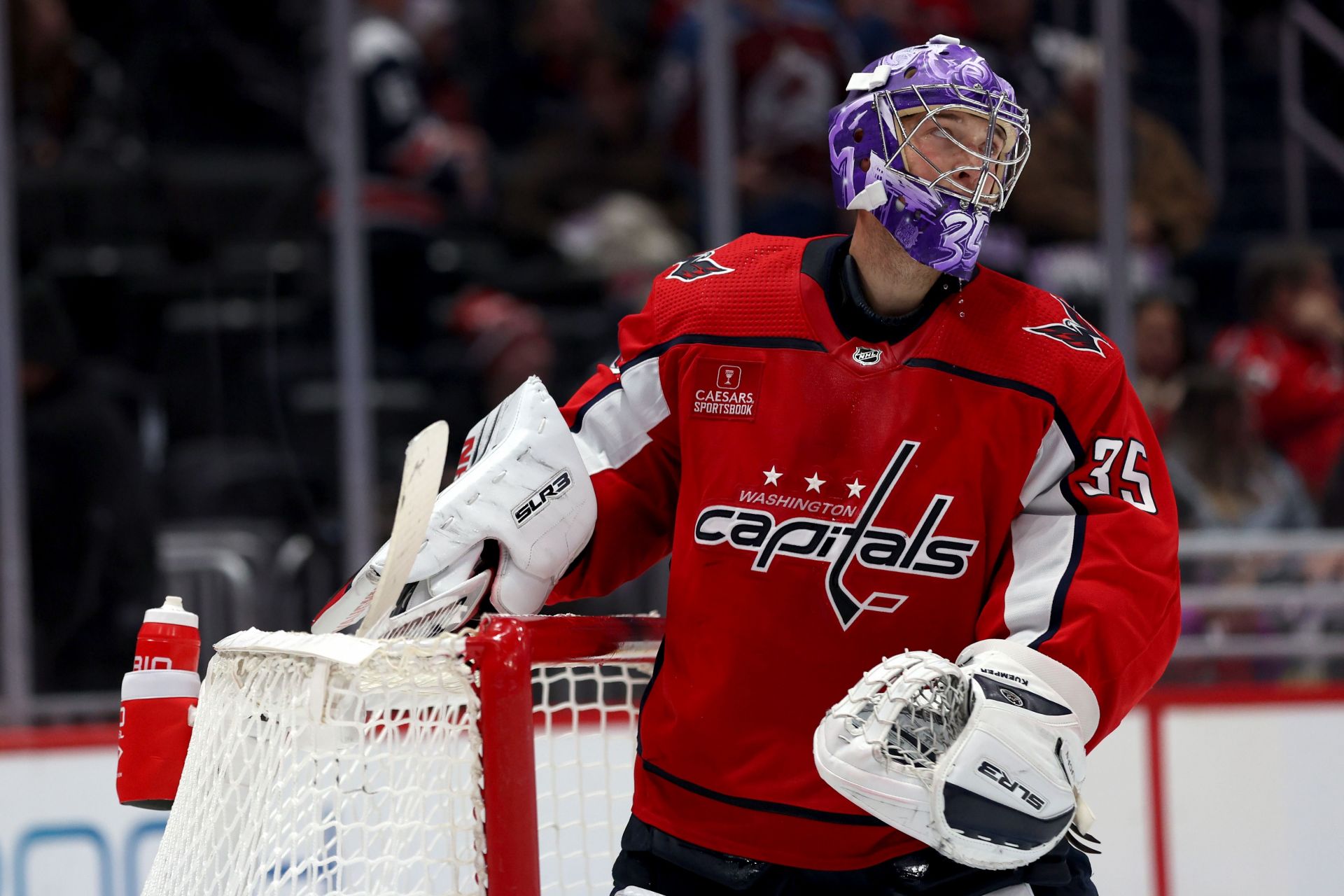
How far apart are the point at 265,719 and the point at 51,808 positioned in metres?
1.59

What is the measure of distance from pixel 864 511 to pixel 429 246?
3.02 meters

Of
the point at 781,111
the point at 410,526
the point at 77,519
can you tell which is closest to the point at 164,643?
the point at 410,526

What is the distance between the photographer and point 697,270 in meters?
1.81

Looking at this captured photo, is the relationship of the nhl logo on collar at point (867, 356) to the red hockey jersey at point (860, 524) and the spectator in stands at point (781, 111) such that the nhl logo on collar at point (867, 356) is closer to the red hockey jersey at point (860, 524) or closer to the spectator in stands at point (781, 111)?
the red hockey jersey at point (860, 524)

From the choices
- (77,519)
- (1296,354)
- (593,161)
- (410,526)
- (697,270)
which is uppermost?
(593,161)

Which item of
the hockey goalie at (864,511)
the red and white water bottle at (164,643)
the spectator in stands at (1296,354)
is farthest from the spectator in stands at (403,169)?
the hockey goalie at (864,511)

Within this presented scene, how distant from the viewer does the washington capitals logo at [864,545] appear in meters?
1.63

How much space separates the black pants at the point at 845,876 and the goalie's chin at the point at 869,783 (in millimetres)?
196

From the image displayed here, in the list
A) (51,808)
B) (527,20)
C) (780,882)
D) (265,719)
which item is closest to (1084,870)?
(780,882)

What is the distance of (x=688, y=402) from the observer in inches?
68.8

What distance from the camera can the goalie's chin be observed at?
1.45m

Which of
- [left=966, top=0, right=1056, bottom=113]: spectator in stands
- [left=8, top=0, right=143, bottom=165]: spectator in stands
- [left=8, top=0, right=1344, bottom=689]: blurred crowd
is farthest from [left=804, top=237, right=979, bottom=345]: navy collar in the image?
[left=8, top=0, right=143, bottom=165]: spectator in stands

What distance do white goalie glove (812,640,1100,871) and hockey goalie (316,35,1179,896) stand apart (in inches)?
1.7

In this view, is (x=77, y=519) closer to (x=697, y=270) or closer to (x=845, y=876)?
(x=697, y=270)
